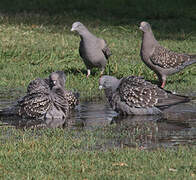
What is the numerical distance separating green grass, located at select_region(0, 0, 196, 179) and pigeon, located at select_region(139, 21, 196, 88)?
0.38 meters

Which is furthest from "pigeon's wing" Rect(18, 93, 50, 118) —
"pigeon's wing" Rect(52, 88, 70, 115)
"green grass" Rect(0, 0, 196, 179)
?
"green grass" Rect(0, 0, 196, 179)

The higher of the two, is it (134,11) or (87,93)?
(134,11)

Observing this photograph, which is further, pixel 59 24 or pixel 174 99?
pixel 59 24

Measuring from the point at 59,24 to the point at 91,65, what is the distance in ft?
25.6

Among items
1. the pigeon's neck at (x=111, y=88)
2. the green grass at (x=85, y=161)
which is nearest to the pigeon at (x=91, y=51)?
→ the pigeon's neck at (x=111, y=88)

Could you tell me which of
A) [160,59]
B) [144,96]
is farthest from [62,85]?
[160,59]

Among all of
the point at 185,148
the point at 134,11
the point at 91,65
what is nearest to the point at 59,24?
the point at 134,11

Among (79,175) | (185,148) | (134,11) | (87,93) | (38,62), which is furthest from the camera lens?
(134,11)

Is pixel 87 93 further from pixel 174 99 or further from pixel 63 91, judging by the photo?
pixel 174 99

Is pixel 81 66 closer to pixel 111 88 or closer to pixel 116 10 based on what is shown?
pixel 111 88

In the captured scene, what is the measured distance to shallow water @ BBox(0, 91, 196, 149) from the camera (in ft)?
25.2

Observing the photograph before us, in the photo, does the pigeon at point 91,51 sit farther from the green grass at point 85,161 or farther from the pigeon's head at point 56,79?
the green grass at point 85,161

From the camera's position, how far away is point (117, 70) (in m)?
13.5

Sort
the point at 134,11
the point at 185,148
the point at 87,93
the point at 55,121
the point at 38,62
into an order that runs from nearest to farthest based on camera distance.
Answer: the point at 185,148 → the point at 55,121 → the point at 87,93 → the point at 38,62 → the point at 134,11
